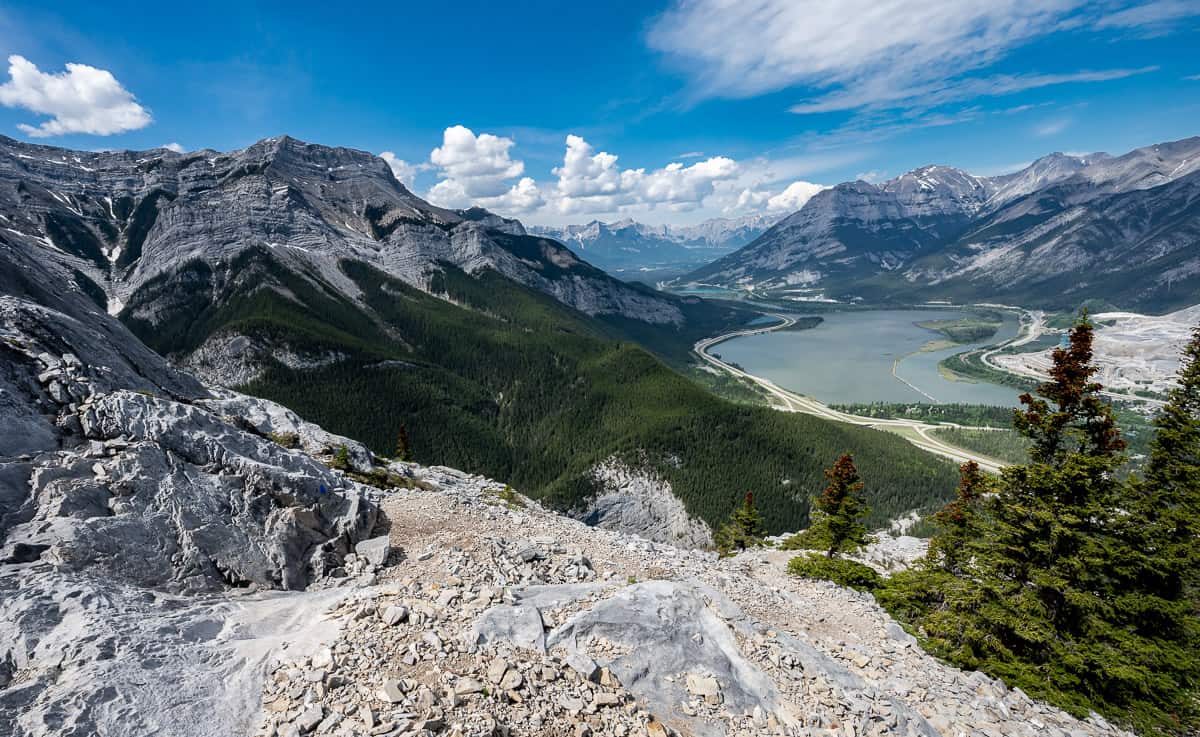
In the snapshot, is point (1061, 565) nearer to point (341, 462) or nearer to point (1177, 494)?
point (1177, 494)

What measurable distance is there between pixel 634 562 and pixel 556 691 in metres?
10.2

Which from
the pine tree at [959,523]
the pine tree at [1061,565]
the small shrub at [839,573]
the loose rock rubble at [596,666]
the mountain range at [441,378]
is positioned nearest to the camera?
the loose rock rubble at [596,666]

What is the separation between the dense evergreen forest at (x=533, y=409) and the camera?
103 meters

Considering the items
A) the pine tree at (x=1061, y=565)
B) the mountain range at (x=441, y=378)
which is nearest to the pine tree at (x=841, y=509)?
the pine tree at (x=1061, y=565)

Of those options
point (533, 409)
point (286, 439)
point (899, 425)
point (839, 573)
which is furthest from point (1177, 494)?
point (899, 425)

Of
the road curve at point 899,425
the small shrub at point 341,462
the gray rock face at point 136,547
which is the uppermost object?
the gray rock face at point 136,547

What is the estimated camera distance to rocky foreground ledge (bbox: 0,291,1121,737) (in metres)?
9.05

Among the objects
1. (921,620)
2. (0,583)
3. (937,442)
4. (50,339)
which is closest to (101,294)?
(50,339)

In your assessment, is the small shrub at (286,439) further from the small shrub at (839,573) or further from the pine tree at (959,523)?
the pine tree at (959,523)

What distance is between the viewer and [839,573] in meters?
24.2

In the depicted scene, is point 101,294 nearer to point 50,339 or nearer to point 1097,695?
point 50,339

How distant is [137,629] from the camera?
10.1 m

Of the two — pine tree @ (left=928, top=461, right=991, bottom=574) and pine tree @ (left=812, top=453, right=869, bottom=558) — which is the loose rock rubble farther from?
pine tree @ (left=812, top=453, right=869, bottom=558)

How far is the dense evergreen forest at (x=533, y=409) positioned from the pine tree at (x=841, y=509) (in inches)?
2414
